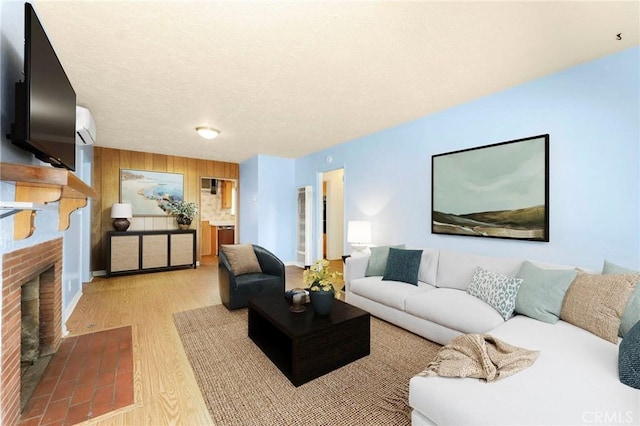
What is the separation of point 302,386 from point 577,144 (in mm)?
3109

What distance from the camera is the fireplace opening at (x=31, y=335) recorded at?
6.63 feet

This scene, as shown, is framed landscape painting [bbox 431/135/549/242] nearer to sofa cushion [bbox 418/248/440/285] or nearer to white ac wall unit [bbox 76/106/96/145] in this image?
sofa cushion [bbox 418/248/440/285]

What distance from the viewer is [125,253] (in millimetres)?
5008

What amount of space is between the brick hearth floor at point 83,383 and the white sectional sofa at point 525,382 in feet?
6.34

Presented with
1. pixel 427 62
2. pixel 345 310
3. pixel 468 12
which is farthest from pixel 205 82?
pixel 345 310

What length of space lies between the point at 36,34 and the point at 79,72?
5.00 feet

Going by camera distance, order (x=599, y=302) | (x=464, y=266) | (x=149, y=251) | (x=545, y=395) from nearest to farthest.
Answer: (x=545, y=395) < (x=599, y=302) < (x=464, y=266) < (x=149, y=251)

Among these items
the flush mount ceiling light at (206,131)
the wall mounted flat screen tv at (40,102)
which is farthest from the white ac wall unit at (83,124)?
the wall mounted flat screen tv at (40,102)

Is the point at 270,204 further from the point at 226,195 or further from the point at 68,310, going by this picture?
the point at 68,310

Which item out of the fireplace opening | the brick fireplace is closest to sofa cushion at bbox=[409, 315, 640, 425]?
the brick fireplace

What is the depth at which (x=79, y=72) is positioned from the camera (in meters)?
2.44

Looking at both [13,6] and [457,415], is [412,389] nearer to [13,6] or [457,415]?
[457,415]

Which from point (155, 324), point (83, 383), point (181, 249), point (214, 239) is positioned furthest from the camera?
point (214, 239)

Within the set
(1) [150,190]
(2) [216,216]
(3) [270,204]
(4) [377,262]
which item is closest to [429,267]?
(4) [377,262]
